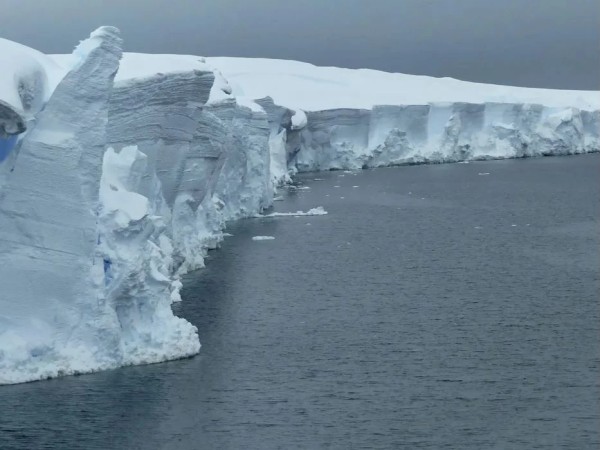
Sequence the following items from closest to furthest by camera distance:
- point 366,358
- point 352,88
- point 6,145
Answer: point 6,145 < point 366,358 < point 352,88

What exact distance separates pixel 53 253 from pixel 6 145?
1539 mm

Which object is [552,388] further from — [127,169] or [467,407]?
[127,169]

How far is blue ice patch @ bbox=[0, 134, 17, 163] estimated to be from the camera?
1279cm

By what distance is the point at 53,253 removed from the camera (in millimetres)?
13227

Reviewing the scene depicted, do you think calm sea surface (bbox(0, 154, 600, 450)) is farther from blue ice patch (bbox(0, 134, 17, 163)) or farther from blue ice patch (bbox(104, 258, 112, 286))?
blue ice patch (bbox(0, 134, 17, 163))

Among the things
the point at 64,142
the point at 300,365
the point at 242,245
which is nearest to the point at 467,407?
the point at 300,365

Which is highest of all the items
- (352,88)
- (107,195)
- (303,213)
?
(352,88)

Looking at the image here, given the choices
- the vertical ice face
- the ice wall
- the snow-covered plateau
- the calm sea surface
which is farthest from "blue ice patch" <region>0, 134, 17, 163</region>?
the ice wall

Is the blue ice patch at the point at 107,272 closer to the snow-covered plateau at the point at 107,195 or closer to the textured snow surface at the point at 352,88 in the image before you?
the snow-covered plateau at the point at 107,195

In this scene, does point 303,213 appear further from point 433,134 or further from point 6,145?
point 433,134

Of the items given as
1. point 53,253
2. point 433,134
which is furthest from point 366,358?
point 433,134

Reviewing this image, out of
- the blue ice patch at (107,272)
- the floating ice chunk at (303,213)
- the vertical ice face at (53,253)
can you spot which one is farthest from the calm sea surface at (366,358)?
the floating ice chunk at (303,213)

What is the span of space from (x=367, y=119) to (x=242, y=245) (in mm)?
24655

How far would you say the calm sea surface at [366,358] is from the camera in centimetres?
1132
